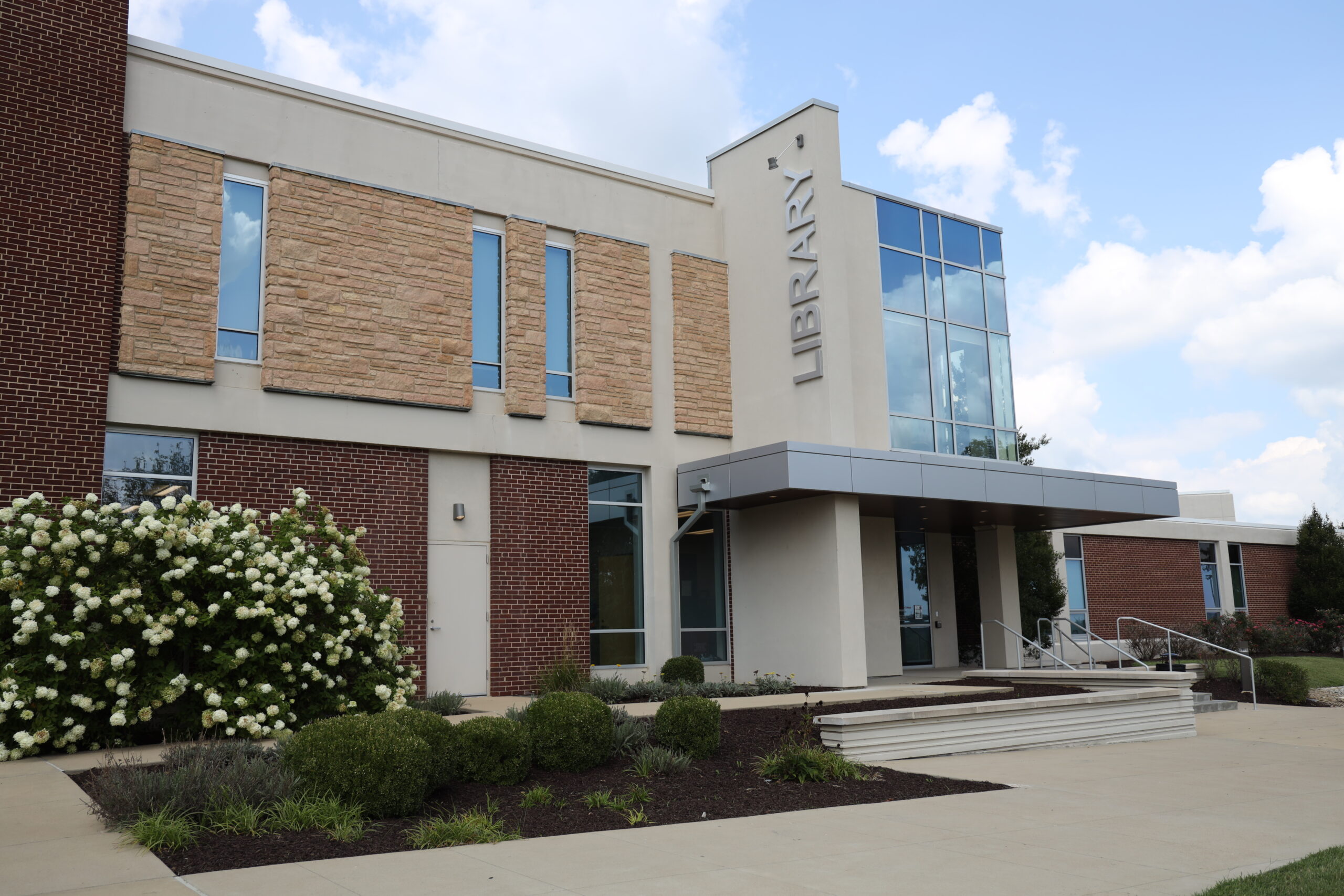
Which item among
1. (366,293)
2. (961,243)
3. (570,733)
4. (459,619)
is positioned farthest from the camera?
(961,243)

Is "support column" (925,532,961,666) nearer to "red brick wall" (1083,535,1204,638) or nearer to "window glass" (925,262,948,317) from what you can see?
"window glass" (925,262,948,317)

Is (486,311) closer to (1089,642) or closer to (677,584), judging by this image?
(677,584)

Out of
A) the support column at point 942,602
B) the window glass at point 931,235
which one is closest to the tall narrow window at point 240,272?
the window glass at point 931,235

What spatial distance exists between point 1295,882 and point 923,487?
11.7 m

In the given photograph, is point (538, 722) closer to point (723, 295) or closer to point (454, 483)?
point (454, 483)

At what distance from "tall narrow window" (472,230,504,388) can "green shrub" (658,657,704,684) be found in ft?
17.2

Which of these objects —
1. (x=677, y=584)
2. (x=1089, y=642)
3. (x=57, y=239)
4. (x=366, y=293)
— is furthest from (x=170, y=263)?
(x=1089, y=642)

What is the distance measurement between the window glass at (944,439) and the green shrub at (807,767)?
37.9 feet

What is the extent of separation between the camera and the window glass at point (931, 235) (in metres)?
20.6

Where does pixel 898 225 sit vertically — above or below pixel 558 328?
above

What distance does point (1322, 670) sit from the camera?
23.3 metres

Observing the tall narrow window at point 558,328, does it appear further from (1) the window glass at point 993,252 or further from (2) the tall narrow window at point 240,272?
(1) the window glass at point 993,252

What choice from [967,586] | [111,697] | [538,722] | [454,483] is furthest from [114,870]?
[967,586]

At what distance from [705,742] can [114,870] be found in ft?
17.4
